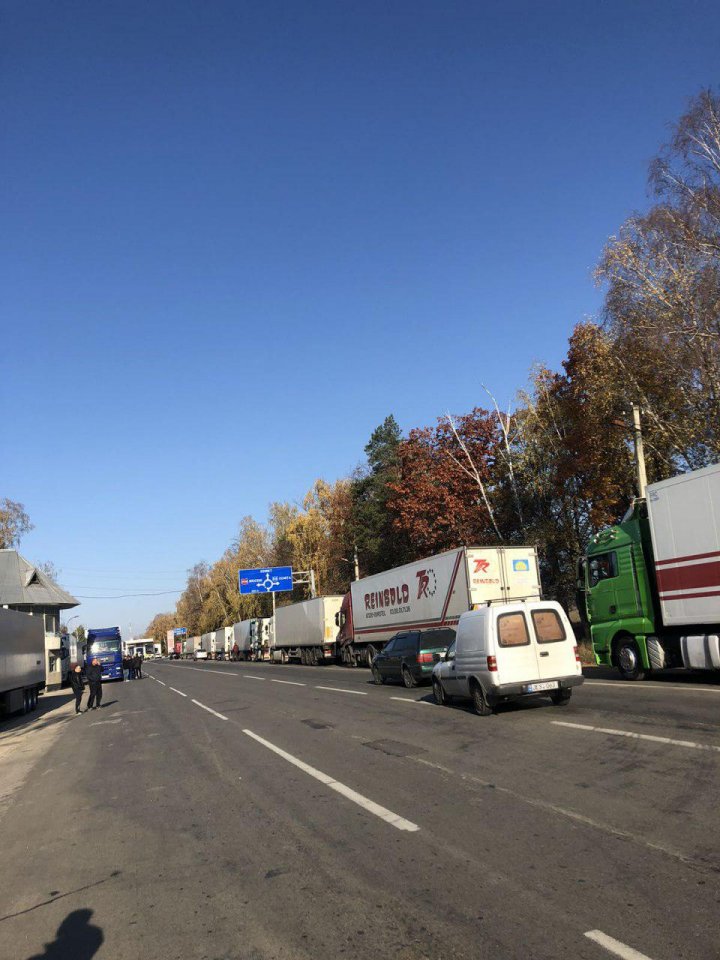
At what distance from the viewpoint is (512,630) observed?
1226cm

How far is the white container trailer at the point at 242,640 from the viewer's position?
221 feet

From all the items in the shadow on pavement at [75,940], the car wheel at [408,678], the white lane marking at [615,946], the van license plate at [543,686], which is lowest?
the car wheel at [408,678]

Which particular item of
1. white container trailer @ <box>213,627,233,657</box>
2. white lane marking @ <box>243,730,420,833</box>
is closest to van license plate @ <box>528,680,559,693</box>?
white lane marking @ <box>243,730,420,833</box>

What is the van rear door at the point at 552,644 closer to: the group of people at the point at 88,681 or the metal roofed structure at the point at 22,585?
the group of people at the point at 88,681

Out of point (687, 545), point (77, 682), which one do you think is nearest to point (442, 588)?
point (687, 545)

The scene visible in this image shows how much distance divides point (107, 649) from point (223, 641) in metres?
37.8

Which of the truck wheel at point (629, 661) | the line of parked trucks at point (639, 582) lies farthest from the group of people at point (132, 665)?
the truck wheel at point (629, 661)

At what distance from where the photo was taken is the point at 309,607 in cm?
4497

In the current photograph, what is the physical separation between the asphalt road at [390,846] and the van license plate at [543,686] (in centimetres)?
45

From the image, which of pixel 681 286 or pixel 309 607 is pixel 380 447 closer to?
pixel 309 607

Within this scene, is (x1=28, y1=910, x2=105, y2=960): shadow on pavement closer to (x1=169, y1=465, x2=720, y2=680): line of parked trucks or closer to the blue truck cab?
(x1=169, y1=465, x2=720, y2=680): line of parked trucks

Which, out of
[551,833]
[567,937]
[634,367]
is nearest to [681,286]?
[634,367]

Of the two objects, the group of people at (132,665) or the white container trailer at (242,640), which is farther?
the white container trailer at (242,640)

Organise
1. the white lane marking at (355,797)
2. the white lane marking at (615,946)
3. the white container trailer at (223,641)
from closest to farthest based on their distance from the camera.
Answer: the white lane marking at (615,946) < the white lane marking at (355,797) < the white container trailer at (223,641)
